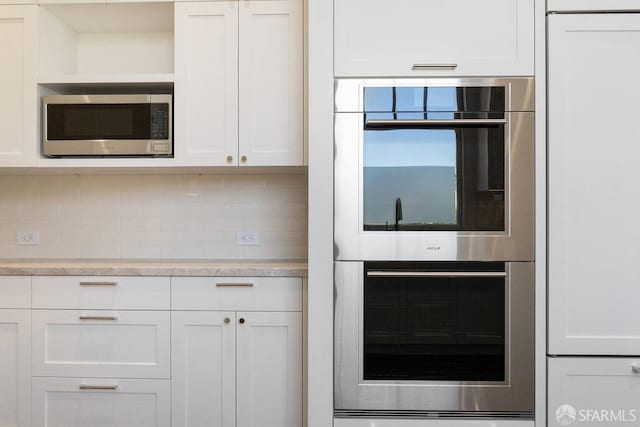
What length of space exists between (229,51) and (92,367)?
62.7 inches

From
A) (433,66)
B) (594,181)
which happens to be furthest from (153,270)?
(594,181)

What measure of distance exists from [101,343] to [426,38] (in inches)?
76.2

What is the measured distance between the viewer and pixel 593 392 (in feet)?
6.31

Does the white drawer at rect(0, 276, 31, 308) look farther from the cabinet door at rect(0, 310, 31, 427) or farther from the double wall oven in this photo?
the double wall oven

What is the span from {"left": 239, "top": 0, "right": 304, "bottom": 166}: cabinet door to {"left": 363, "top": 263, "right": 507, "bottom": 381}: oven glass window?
2.73 feet

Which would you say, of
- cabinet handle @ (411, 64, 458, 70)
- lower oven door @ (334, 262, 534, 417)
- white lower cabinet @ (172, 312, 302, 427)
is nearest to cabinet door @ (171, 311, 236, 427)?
white lower cabinet @ (172, 312, 302, 427)

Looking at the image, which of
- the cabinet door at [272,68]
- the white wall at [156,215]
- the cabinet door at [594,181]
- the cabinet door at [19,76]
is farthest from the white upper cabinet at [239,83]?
the cabinet door at [594,181]

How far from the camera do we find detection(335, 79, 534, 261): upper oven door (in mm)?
1942

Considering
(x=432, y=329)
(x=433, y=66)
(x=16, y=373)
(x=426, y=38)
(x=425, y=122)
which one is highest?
Result: (x=426, y=38)

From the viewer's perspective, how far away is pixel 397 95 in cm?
196

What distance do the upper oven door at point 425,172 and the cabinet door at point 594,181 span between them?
0.65 ft

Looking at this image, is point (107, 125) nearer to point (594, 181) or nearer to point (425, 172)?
point (425, 172)

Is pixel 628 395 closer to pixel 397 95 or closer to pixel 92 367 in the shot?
pixel 397 95

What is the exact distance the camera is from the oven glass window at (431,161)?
1948 mm
